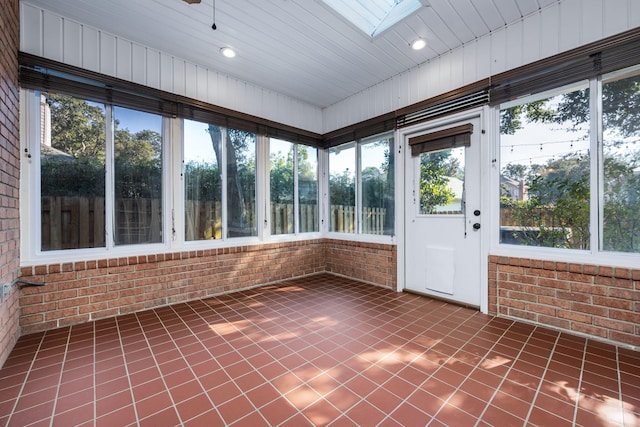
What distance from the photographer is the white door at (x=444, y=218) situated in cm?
327

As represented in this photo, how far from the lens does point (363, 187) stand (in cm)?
466

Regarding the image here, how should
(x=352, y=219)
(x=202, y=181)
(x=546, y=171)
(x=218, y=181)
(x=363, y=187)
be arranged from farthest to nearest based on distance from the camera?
(x=352, y=219), (x=363, y=187), (x=218, y=181), (x=202, y=181), (x=546, y=171)

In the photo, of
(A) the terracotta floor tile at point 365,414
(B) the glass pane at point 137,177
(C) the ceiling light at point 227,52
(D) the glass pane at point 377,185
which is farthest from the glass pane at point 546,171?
(B) the glass pane at point 137,177

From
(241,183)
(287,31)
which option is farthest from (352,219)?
(287,31)

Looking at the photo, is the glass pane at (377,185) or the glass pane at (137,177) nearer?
the glass pane at (137,177)

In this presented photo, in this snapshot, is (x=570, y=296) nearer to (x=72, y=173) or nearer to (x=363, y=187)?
(x=363, y=187)

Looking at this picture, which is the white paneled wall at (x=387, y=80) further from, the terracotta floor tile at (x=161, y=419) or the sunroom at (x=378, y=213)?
the terracotta floor tile at (x=161, y=419)

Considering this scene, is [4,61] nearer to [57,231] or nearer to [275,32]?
[57,231]

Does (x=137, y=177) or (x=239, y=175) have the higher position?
(x=239, y=175)

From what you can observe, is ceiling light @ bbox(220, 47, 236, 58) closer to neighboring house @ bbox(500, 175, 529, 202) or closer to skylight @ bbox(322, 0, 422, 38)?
skylight @ bbox(322, 0, 422, 38)

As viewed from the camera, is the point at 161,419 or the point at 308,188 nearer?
the point at 161,419

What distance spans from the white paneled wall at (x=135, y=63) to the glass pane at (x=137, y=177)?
470mm

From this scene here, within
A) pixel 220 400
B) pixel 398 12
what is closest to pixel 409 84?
pixel 398 12

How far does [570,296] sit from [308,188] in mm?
3778
